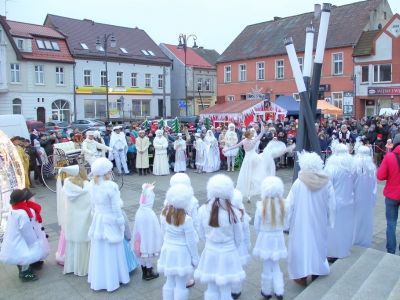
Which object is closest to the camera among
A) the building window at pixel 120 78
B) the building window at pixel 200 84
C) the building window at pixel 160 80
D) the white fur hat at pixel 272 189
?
the white fur hat at pixel 272 189

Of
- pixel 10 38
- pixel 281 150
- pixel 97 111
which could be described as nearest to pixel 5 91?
pixel 10 38

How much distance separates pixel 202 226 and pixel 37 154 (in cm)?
1000

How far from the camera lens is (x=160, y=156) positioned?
15000mm

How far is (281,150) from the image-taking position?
32.6 ft

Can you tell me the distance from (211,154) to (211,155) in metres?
0.04

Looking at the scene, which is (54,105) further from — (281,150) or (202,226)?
(202,226)

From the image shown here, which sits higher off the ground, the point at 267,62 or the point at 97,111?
the point at 267,62

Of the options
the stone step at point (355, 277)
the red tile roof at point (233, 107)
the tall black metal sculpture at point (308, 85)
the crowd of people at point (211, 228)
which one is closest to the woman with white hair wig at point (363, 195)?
the crowd of people at point (211, 228)

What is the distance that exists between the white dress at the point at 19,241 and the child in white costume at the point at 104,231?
95cm

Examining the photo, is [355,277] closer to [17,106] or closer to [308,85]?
[308,85]

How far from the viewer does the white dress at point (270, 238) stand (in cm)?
500

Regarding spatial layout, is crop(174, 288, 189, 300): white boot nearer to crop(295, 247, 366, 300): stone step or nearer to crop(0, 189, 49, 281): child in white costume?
crop(295, 247, 366, 300): stone step

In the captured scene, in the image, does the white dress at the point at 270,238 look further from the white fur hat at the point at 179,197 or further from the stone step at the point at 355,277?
the white fur hat at the point at 179,197

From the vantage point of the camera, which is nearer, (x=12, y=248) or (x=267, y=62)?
(x=12, y=248)
